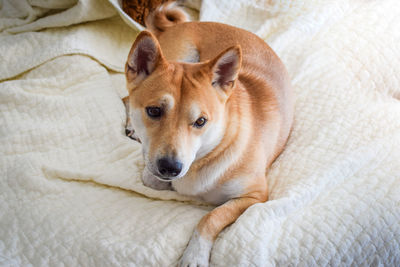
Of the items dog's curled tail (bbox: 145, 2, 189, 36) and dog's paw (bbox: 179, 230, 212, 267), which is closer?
dog's paw (bbox: 179, 230, 212, 267)

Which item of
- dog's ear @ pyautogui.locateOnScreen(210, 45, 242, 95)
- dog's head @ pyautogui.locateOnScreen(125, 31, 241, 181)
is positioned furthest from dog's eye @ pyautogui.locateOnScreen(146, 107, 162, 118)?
dog's ear @ pyautogui.locateOnScreen(210, 45, 242, 95)

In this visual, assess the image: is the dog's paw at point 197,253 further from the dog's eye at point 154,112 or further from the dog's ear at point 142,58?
the dog's ear at point 142,58

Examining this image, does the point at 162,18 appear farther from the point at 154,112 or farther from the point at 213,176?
the point at 213,176

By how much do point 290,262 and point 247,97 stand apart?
705mm

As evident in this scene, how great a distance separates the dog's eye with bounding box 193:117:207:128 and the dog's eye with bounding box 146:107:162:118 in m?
0.13

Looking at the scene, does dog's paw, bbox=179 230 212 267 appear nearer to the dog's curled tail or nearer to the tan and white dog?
the tan and white dog

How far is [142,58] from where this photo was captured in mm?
1339

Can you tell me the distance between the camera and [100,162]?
1.64 m

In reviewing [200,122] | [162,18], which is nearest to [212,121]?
[200,122]

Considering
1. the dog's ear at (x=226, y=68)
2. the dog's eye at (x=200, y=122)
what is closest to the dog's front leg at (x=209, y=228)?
the dog's eye at (x=200, y=122)

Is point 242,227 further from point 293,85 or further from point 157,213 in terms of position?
point 293,85

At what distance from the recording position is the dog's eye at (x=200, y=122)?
4.12ft

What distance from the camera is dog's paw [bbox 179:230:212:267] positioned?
3.86 feet

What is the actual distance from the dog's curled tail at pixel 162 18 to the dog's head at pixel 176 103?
0.72 metres
